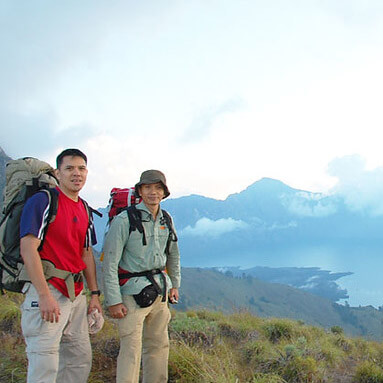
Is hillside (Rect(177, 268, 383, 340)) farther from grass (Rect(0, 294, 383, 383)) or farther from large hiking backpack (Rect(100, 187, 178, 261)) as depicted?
large hiking backpack (Rect(100, 187, 178, 261))

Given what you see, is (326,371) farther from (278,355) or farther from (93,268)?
(93,268)

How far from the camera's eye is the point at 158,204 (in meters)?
3.78

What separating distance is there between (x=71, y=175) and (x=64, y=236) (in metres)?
0.59

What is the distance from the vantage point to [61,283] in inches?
124

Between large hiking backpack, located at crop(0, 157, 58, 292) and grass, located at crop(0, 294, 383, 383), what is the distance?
2.00 meters

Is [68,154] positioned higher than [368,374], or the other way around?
[68,154]

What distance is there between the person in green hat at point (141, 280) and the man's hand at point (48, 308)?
59 cm

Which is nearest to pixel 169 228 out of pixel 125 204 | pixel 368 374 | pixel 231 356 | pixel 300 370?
pixel 125 204

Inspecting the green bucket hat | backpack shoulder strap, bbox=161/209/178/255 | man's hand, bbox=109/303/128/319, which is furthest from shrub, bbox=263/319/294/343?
the green bucket hat

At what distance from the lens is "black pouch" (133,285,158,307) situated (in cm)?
346

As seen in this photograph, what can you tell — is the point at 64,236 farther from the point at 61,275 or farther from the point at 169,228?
the point at 169,228

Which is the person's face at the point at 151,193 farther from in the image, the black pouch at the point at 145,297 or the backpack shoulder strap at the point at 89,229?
the black pouch at the point at 145,297

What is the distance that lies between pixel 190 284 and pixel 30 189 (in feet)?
440

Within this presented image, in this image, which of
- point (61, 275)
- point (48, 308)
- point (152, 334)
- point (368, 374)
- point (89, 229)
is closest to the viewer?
A: point (48, 308)
